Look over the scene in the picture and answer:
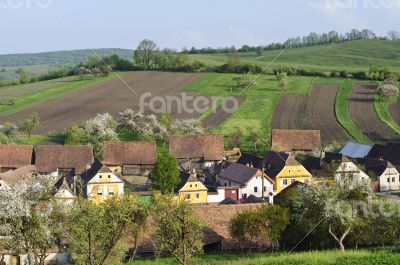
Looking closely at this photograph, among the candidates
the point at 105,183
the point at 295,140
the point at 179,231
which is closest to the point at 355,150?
the point at 295,140

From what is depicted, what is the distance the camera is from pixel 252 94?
91438 mm

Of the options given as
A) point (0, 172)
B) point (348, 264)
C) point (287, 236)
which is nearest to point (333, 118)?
point (0, 172)

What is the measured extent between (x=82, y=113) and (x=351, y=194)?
5544 cm

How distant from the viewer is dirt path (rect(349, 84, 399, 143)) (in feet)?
231

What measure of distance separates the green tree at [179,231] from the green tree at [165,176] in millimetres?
17564

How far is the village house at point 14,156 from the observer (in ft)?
187

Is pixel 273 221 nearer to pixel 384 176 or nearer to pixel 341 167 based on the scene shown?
pixel 341 167

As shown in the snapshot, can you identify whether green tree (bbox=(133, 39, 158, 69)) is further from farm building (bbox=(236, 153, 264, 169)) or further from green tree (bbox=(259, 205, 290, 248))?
green tree (bbox=(259, 205, 290, 248))

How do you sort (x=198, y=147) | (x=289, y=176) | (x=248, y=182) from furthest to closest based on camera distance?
(x=198, y=147), (x=289, y=176), (x=248, y=182)

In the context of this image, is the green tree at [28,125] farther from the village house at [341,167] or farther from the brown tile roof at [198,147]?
the village house at [341,167]

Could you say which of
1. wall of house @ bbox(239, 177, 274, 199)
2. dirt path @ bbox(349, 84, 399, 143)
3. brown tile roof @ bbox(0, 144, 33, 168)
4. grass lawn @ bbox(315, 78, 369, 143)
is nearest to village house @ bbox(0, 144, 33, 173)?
brown tile roof @ bbox(0, 144, 33, 168)

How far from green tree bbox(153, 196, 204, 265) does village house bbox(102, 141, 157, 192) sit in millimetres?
26850

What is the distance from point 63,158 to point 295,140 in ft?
77.3

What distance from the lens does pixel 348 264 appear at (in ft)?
89.9
